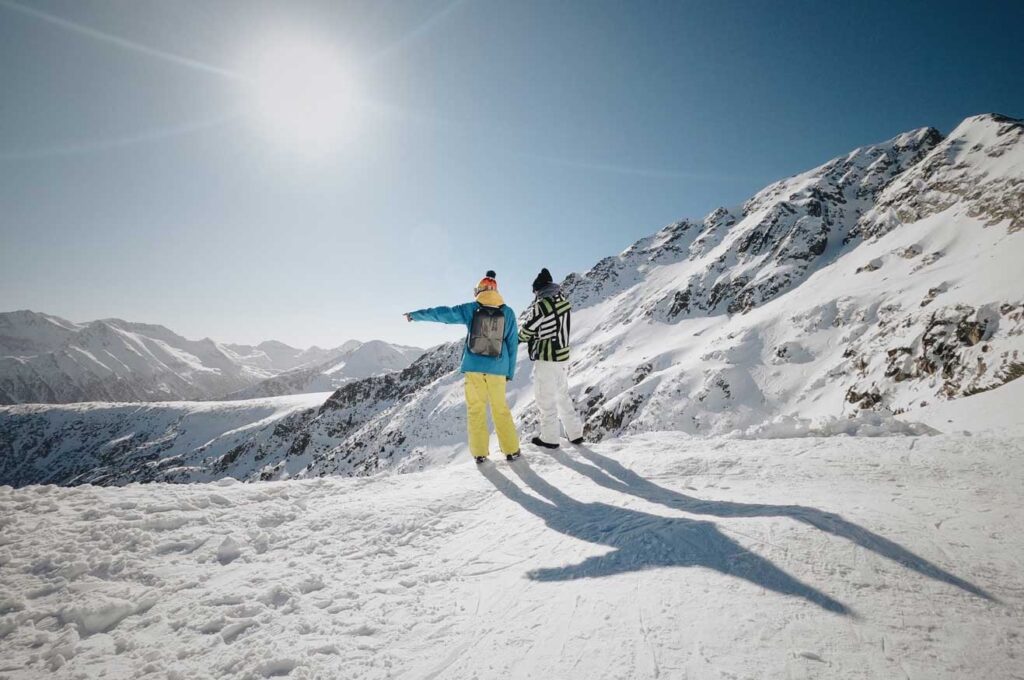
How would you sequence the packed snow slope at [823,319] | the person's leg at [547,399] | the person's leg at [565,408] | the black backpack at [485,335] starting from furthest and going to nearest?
the packed snow slope at [823,319] < the person's leg at [565,408] < the person's leg at [547,399] < the black backpack at [485,335]

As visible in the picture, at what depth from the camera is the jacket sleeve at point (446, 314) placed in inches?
259

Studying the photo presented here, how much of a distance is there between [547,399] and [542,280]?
2133 mm

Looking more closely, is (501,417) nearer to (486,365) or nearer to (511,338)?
(486,365)

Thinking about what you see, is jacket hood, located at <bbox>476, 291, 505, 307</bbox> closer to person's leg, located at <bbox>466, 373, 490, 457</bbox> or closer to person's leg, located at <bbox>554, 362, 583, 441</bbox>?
person's leg, located at <bbox>466, 373, 490, 457</bbox>

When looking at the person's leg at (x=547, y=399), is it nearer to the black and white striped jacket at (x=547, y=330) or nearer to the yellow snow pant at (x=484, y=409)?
the black and white striped jacket at (x=547, y=330)

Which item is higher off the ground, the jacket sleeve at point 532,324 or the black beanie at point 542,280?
the black beanie at point 542,280

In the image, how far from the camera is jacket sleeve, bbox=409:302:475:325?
6.58m

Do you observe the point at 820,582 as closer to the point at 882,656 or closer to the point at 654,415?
the point at 882,656

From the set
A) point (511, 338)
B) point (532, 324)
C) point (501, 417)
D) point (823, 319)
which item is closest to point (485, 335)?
point (511, 338)

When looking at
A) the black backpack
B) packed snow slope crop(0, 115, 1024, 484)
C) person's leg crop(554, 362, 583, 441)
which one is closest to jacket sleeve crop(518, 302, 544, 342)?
person's leg crop(554, 362, 583, 441)

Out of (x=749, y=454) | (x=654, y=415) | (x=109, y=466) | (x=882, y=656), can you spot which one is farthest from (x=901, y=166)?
(x=109, y=466)

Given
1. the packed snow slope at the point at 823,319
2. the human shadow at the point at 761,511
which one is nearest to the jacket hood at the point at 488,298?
the human shadow at the point at 761,511

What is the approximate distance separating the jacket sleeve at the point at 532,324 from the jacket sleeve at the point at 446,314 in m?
1.05

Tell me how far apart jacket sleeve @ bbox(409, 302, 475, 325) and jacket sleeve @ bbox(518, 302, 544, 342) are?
3.43 feet
